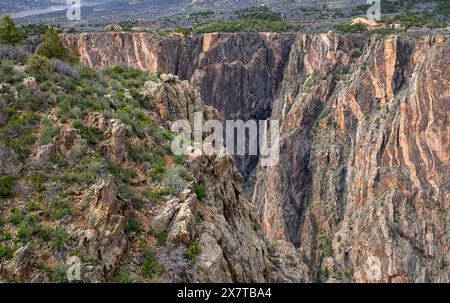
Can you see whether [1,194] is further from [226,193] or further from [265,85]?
[265,85]

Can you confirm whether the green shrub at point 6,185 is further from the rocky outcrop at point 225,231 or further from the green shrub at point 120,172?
the rocky outcrop at point 225,231

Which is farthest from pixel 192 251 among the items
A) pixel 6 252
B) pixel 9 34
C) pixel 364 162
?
pixel 364 162

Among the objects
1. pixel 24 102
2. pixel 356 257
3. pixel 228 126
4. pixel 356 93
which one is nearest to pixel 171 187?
pixel 24 102

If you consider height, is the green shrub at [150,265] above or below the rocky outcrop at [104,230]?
below

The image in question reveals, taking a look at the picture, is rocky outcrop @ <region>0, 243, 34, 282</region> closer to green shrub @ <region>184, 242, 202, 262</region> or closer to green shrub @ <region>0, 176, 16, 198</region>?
green shrub @ <region>0, 176, 16, 198</region>

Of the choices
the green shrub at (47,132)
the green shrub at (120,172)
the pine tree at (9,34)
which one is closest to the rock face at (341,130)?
the pine tree at (9,34)

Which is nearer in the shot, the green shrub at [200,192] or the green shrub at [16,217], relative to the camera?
the green shrub at [16,217]
